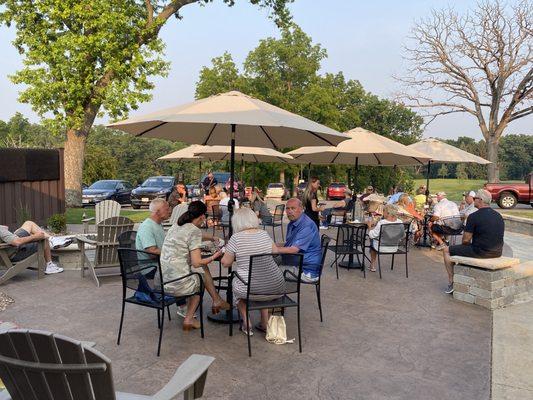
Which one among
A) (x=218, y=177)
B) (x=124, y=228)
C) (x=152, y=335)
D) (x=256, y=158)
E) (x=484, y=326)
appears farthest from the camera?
(x=218, y=177)

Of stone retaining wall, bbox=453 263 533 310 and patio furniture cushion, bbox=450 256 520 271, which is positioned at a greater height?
patio furniture cushion, bbox=450 256 520 271

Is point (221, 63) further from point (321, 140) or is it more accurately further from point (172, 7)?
point (321, 140)

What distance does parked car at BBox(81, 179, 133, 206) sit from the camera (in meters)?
21.9

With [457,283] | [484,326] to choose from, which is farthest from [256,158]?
[484,326]

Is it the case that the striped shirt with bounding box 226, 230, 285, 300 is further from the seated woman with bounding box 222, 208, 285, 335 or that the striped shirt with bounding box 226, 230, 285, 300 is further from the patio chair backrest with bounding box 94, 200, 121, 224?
the patio chair backrest with bounding box 94, 200, 121, 224

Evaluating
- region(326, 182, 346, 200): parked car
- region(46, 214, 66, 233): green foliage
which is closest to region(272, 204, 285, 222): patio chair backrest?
region(46, 214, 66, 233): green foliage

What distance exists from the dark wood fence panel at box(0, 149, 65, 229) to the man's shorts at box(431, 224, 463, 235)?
8.32 m

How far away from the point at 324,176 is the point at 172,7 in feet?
89.9

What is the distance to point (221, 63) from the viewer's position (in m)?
36.4

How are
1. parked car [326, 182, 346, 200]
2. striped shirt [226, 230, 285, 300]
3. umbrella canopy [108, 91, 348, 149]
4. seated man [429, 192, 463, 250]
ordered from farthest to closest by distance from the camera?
parked car [326, 182, 346, 200], seated man [429, 192, 463, 250], umbrella canopy [108, 91, 348, 149], striped shirt [226, 230, 285, 300]

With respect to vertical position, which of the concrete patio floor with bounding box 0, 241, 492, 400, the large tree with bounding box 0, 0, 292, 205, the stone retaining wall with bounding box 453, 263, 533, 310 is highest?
the large tree with bounding box 0, 0, 292, 205

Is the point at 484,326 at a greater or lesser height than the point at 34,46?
lesser

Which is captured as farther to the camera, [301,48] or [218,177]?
[301,48]

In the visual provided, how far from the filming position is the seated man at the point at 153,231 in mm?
5113
